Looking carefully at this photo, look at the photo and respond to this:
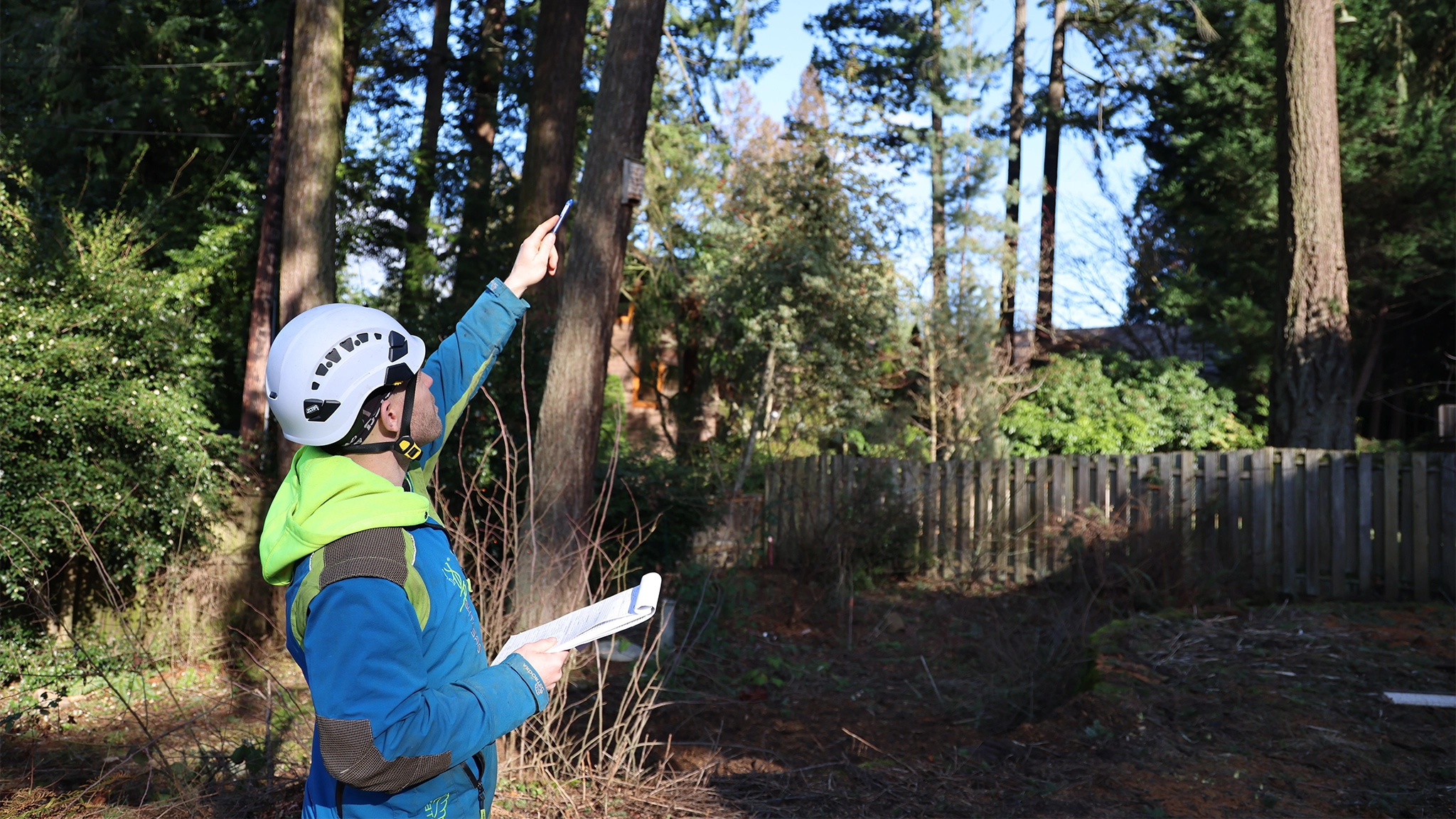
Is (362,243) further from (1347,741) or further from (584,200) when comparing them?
(1347,741)

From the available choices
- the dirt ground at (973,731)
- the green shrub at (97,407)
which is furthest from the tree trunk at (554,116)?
the dirt ground at (973,731)

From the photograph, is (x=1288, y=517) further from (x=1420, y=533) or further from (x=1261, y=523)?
(x=1420, y=533)

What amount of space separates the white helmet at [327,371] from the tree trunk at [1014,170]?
2043 centimetres

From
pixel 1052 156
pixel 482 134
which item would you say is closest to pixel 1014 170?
pixel 1052 156

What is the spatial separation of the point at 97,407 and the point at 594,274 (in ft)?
12.3

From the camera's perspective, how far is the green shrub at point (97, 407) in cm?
685

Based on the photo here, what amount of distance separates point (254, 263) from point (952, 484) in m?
8.34

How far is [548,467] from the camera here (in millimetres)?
6766

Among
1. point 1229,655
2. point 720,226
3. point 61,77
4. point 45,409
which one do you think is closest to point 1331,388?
point 1229,655

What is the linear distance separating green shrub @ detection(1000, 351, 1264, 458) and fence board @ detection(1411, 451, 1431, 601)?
25.5 ft

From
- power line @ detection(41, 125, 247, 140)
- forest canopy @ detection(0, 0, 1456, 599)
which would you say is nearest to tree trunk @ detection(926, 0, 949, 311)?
forest canopy @ detection(0, 0, 1456, 599)

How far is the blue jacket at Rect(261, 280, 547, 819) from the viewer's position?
65.3 inches

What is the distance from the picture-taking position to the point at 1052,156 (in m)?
23.9

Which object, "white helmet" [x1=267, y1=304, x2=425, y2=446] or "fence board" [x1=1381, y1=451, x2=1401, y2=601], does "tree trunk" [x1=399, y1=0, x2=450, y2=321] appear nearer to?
"fence board" [x1=1381, y1=451, x2=1401, y2=601]
